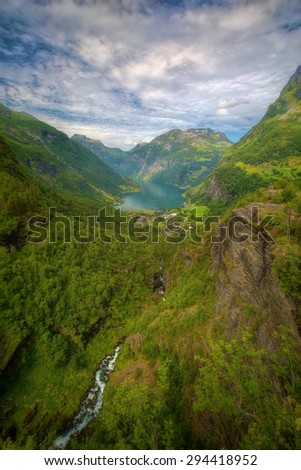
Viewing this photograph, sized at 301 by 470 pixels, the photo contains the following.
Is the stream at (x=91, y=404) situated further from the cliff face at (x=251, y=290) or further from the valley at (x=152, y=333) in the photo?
the cliff face at (x=251, y=290)

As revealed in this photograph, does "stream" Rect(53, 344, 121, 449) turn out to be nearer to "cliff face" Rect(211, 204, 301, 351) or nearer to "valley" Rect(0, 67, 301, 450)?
"valley" Rect(0, 67, 301, 450)

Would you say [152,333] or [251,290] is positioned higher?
[251,290]

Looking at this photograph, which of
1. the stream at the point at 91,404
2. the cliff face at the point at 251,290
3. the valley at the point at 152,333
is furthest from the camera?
the stream at the point at 91,404

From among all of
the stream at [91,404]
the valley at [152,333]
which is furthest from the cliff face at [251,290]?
the stream at [91,404]

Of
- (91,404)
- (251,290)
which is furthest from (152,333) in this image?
(251,290)

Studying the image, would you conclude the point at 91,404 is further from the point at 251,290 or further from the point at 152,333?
the point at 251,290

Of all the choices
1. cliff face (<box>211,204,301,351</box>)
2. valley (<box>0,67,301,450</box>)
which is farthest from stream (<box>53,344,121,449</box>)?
cliff face (<box>211,204,301,351</box>)
